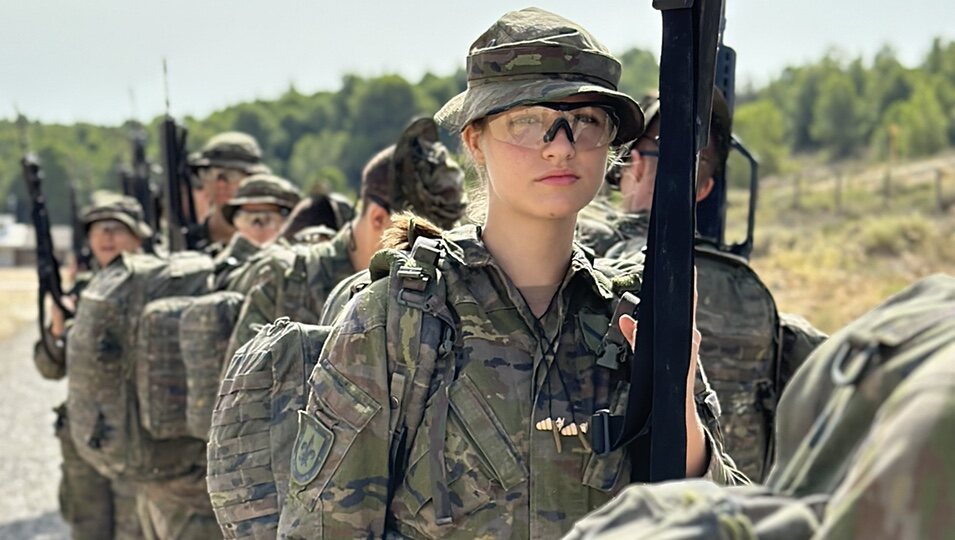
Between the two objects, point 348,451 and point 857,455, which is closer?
point 857,455

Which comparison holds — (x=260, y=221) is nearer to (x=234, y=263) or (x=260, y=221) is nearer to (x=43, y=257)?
(x=234, y=263)

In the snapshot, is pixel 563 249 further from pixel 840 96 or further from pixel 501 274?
pixel 840 96

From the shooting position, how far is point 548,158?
2678 millimetres

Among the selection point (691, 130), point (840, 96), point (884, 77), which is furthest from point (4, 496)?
point (884, 77)

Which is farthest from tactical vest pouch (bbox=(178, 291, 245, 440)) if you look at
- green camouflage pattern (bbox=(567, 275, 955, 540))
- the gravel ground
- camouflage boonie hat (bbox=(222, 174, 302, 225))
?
green camouflage pattern (bbox=(567, 275, 955, 540))

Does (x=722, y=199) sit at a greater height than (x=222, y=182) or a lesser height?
greater

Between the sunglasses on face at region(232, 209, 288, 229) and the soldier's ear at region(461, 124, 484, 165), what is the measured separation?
180 inches

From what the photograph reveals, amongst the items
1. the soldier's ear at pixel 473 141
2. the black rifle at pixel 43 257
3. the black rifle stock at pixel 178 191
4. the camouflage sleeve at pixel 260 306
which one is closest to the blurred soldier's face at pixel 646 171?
the soldier's ear at pixel 473 141

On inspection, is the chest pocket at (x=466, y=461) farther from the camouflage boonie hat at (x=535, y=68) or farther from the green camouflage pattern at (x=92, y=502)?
the green camouflage pattern at (x=92, y=502)

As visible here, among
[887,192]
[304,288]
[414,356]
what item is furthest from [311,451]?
[887,192]

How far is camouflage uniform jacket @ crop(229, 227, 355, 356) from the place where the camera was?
524cm

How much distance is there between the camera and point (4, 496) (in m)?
10.9

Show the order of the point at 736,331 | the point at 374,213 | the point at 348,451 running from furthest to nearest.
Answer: the point at 374,213, the point at 736,331, the point at 348,451

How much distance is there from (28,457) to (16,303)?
81.8ft
